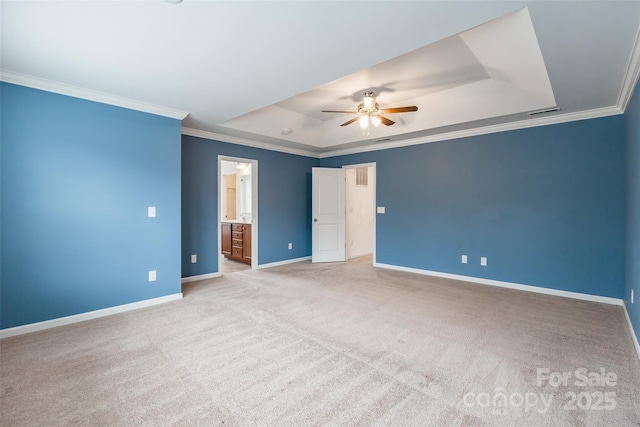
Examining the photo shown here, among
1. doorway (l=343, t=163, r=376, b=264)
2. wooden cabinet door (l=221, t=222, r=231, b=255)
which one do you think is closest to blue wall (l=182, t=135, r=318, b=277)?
doorway (l=343, t=163, r=376, b=264)

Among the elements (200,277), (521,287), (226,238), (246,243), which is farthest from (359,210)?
(200,277)

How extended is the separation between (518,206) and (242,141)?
4612 millimetres

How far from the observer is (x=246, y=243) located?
19.5ft

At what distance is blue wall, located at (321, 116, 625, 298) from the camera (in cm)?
368

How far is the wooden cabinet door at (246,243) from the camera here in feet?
19.1

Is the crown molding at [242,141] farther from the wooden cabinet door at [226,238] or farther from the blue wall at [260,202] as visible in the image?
the wooden cabinet door at [226,238]

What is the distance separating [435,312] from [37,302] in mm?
4157

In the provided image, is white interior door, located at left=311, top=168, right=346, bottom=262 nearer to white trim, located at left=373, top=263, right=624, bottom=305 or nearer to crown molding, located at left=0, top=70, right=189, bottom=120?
white trim, located at left=373, top=263, right=624, bottom=305

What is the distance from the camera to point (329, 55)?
94.2 inches

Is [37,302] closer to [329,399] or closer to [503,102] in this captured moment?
[329,399]

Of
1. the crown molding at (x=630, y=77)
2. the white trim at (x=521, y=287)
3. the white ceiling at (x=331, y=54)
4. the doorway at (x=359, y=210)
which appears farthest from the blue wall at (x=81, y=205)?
the crown molding at (x=630, y=77)

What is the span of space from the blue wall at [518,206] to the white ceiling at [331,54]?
0.42m

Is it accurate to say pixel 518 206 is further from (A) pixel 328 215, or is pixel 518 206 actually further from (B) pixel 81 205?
(B) pixel 81 205

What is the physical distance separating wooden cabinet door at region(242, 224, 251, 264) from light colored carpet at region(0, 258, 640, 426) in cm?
216
